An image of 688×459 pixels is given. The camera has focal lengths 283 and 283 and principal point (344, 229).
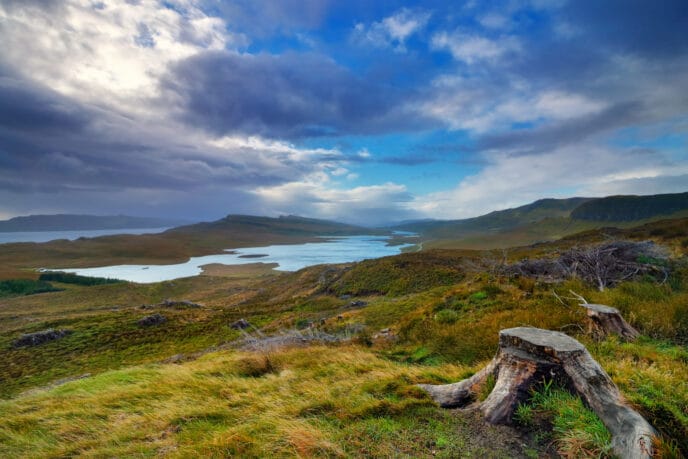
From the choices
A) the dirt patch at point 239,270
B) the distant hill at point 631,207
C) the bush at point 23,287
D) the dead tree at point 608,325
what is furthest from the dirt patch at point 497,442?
the distant hill at point 631,207

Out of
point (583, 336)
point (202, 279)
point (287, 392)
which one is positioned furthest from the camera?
point (202, 279)

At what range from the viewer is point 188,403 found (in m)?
5.30

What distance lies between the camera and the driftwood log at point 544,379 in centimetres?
288

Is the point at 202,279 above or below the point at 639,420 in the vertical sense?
below

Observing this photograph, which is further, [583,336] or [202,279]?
[202,279]

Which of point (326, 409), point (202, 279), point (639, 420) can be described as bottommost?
point (202, 279)

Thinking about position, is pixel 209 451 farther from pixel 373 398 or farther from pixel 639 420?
pixel 639 420

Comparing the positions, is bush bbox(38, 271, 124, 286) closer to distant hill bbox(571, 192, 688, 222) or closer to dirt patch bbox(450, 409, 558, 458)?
dirt patch bbox(450, 409, 558, 458)

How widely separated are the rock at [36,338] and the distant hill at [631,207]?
742 feet

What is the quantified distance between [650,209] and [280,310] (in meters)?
218

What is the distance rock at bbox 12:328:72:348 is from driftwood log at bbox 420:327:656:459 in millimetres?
35732

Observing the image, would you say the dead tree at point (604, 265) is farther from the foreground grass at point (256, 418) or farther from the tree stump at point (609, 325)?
the foreground grass at point (256, 418)

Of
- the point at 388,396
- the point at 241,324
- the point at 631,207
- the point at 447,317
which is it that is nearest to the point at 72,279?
the point at 241,324

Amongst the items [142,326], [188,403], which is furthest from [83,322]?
[188,403]
